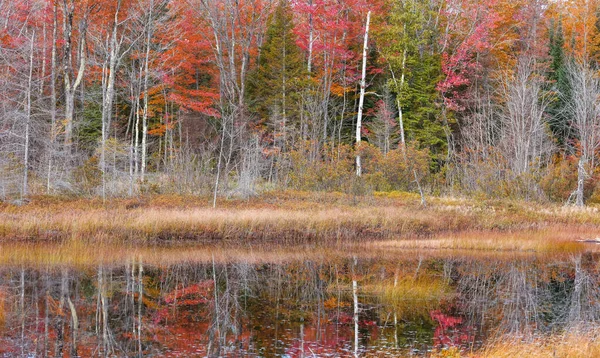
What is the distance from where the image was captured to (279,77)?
35312 mm

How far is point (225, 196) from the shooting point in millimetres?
23891

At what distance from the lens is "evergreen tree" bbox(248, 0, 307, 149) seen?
114ft

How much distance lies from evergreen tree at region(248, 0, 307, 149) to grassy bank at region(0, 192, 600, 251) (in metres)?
13.4

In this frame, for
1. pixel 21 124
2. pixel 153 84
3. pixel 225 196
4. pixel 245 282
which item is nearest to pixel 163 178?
pixel 225 196

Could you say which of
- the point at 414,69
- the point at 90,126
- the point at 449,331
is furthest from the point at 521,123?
the point at 90,126

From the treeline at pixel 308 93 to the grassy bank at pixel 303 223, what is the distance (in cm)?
298

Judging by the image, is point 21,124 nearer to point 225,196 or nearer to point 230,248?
point 225,196

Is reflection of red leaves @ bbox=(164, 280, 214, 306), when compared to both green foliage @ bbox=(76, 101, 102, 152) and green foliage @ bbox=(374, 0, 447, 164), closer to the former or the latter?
green foliage @ bbox=(76, 101, 102, 152)

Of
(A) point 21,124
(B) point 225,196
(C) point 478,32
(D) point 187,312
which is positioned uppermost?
(C) point 478,32

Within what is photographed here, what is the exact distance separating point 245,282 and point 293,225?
18.9ft

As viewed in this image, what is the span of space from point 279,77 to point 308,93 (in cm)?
322

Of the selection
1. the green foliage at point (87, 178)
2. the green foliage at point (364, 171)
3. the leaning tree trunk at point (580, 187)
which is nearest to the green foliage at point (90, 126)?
the green foliage at point (87, 178)

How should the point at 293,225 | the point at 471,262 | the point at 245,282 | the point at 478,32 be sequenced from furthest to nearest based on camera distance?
1. the point at 478,32
2. the point at 293,225
3. the point at 471,262
4. the point at 245,282

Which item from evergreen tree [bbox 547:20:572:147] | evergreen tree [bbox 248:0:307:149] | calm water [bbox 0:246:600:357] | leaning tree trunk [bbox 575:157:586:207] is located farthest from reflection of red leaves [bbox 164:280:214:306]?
evergreen tree [bbox 547:20:572:147]
